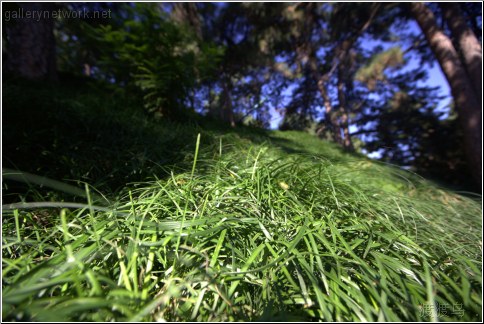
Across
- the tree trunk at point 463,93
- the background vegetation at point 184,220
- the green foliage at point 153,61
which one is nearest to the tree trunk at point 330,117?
the tree trunk at point 463,93

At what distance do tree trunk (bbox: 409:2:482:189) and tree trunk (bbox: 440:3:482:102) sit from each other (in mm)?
127

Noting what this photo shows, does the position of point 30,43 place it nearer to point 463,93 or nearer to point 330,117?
point 463,93

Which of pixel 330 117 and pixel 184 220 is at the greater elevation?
pixel 330 117

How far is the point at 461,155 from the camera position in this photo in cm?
813

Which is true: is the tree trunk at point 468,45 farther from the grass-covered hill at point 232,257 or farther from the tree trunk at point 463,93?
the grass-covered hill at point 232,257

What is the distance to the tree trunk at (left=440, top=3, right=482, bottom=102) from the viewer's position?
14.9 ft

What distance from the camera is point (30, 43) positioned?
10.9 ft

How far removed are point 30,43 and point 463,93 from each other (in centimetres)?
830

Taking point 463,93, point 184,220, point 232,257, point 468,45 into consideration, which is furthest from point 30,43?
A: point 468,45

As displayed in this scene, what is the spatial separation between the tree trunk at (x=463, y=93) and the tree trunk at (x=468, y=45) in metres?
0.13

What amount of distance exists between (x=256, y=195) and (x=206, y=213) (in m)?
0.23

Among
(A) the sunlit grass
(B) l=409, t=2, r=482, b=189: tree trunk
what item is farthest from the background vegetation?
(B) l=409, t=2, r=482, b=189: tree trunk

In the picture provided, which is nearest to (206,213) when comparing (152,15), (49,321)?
(49,321)

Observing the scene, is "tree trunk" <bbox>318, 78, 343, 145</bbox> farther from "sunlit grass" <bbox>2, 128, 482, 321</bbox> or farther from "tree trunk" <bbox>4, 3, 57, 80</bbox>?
"sunlit grass" <bbox>2, 128, 482, 321</bbox>
